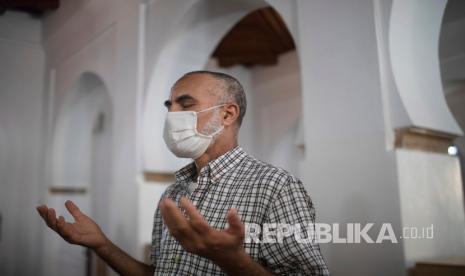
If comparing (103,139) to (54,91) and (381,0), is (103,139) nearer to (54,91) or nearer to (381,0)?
(54,91)

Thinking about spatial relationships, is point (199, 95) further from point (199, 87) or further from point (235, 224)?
point (235, 224)

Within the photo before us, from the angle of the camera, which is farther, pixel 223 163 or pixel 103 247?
pixel 103 247

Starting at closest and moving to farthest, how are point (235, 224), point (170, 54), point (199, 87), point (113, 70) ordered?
point (235, 224)
point (199, 87)
point (170, 54)
point (113, 70)

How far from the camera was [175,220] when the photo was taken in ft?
3.30

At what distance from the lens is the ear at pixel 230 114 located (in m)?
1.70

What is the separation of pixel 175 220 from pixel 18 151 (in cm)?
508

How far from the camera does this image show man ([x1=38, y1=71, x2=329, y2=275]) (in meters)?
1.02

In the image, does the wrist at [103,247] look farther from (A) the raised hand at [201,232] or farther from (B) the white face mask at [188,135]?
(A) the raised hand at [201,232]

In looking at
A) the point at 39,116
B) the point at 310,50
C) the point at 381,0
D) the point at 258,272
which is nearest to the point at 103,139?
the point at 39,116

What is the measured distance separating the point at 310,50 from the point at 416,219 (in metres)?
0.98

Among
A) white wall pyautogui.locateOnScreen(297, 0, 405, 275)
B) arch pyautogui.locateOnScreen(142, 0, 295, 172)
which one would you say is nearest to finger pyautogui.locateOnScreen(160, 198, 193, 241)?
white wall pyautogui.locateOnScreen(297, 0, 405, 275)

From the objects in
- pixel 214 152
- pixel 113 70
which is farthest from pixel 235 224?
pixel 113 70

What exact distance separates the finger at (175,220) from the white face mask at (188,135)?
693 mm

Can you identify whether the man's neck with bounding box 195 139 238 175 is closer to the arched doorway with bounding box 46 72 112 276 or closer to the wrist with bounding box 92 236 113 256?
the wrist with bounding box 92 236 113 256
